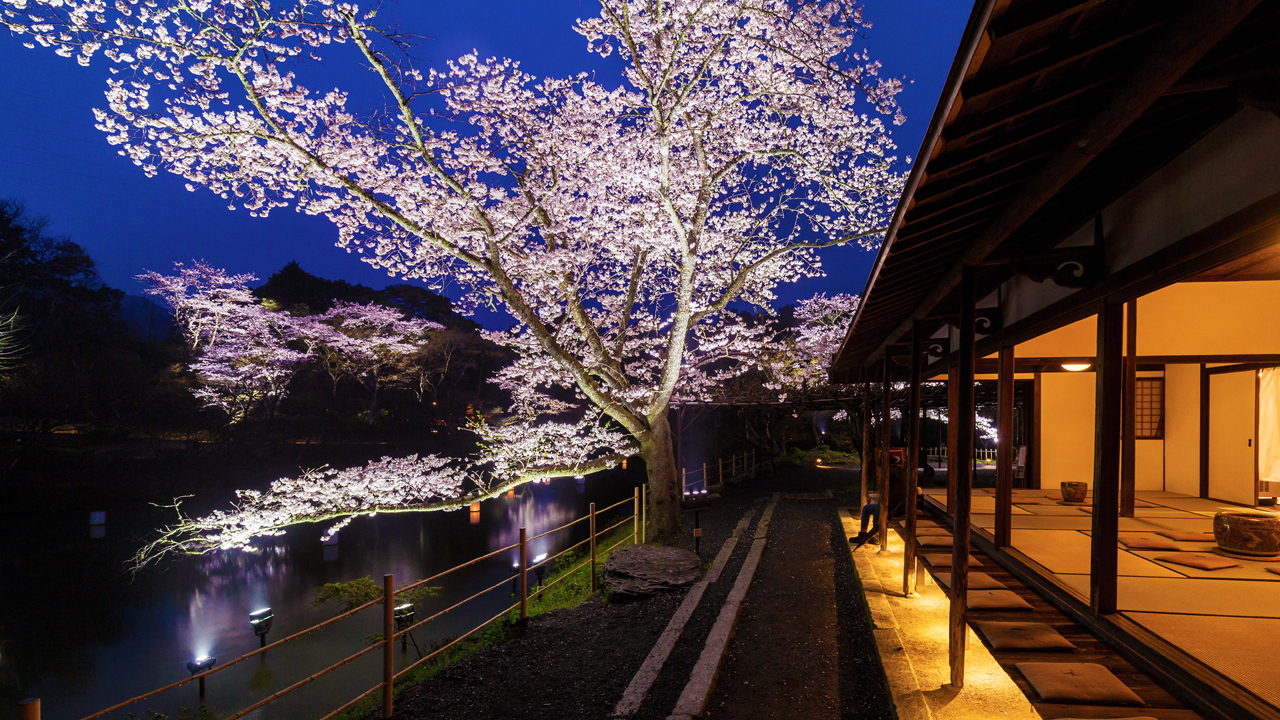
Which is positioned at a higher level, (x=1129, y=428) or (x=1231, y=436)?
(x=1129, y=428)

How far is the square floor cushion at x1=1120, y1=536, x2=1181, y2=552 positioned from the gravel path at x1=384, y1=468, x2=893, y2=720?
6.78 ft

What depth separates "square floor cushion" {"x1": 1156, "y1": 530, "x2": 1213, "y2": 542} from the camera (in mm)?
4129

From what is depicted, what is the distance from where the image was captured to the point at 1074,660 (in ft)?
8.59

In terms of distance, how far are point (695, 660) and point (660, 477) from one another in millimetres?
4921

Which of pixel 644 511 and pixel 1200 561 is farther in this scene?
pixel 644 511

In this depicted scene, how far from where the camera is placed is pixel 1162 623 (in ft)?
8.06

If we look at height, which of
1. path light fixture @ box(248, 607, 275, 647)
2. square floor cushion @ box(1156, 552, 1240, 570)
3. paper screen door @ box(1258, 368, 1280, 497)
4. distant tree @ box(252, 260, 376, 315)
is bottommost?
path light fixture @ box(248, 607, 275, 647)

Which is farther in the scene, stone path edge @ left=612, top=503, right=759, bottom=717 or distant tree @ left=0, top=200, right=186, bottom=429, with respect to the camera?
distant tree @ left=0, top=200, right=186, bottom=429

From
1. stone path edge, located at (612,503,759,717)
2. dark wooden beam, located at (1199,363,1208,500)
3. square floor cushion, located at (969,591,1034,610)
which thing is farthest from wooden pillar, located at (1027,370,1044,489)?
square floor cushion, located at (969,591,1034,610)

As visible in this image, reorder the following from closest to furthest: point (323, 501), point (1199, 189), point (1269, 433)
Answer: point (1199, 189)
point (1269, 433)
point (323, 501)

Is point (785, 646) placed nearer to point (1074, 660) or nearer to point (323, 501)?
point (1074, 660)

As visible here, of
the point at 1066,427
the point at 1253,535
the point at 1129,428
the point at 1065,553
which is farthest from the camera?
the point at 1066,427

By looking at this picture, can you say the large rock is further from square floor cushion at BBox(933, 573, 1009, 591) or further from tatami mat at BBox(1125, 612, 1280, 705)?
tatami mat at BBox(1125, 612, 1280, 705)

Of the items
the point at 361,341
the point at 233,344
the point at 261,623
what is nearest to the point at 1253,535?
the point at 261,623
